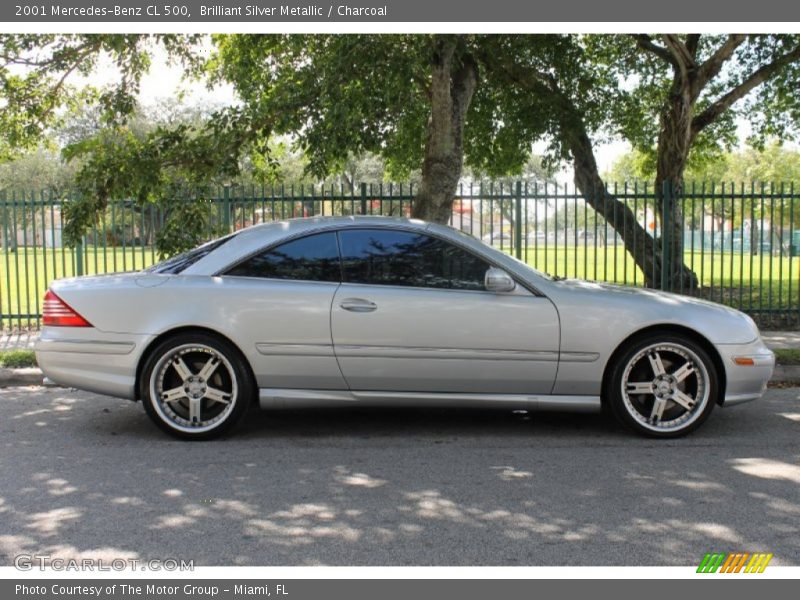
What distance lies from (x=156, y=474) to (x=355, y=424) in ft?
5.89

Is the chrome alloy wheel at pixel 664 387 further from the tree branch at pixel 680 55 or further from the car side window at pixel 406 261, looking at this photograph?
the tree branch at pixel 680 55

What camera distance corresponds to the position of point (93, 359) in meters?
6.05

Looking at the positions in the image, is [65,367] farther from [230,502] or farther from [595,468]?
[595,468]

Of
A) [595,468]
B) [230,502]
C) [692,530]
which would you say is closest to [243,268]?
[230,502]

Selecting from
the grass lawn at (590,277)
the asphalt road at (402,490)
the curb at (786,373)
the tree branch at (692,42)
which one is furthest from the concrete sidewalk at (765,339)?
the tree branch at (692,42)

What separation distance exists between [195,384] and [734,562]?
3.73 metres

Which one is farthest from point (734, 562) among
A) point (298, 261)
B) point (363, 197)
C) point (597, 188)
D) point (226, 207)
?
point (597, 188)

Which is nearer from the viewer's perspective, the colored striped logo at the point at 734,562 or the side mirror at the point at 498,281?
the colored striped logo at the point at 734,562

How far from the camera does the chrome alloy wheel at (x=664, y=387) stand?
19.7ft

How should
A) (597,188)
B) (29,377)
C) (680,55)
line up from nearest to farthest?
(29,377)
(680,55)
(597,188)

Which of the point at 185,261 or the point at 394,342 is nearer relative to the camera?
the point at 394,342

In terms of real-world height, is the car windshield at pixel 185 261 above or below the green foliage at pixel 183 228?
below

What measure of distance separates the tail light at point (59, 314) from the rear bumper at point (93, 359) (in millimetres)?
41

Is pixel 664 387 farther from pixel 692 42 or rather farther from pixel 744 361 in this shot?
pixel 692 42
